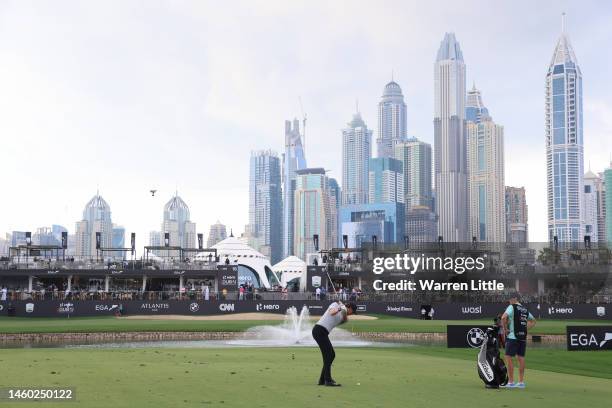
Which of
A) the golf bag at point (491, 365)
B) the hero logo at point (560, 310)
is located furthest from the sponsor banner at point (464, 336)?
the hero logo at point (560, 310)

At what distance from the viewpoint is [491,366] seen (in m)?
17.1

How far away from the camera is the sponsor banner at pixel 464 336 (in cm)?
3259

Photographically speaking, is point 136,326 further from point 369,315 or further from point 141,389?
point 141,389

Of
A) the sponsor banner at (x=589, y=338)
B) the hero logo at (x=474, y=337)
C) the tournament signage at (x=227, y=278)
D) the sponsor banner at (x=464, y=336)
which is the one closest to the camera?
the sponsor banner at (x=589, y=338)

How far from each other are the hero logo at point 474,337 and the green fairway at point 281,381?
6028mm

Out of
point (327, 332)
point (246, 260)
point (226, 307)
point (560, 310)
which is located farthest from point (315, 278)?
point (327, 332)

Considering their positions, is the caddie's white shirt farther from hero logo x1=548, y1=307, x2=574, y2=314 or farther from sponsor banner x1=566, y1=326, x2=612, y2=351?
hero logo x1=548, y1=307, x2=574, y2=314

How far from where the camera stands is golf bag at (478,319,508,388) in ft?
56.1

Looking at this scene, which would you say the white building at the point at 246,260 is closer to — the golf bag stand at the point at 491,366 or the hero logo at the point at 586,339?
the hero logo at the point at 586,339

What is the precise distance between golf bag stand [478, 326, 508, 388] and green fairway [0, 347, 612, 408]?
31 centimetres

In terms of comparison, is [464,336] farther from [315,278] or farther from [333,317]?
[315,278]

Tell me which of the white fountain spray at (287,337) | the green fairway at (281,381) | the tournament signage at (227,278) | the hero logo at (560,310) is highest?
the tournament signage at (227,278)

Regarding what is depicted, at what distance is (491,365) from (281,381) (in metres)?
4.43

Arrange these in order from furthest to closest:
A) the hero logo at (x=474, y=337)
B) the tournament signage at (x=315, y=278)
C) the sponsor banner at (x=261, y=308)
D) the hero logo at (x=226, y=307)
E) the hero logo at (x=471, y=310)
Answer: the tournament signage at (x=315, y=278)
the hero logo at (x=226, y=307)
the hero logo at (x=471, y=310)
the sponsor banner at (x=261, y=308)
the hero logo at (x=474, y=337)
